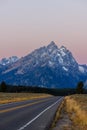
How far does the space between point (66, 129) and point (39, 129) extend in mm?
1499

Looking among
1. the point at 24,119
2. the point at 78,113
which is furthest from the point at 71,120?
the point at 24,119

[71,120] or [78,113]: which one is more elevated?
[78,113]

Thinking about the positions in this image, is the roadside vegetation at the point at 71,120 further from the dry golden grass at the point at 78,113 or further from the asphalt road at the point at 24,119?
the asphalt road at the point at 24,119

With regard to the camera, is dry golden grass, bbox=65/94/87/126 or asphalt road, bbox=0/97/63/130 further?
dry golden grass, bbox=65/94/87/126

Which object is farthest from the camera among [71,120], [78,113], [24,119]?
[78,113]

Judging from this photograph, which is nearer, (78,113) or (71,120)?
(71,120)

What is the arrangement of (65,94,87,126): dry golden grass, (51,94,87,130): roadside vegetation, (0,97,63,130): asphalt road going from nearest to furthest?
1. (0,97,63,130): asphalt road
2. (51,94,87,130): roadside vegetation
3. (65,94,87,126): dry golden grass

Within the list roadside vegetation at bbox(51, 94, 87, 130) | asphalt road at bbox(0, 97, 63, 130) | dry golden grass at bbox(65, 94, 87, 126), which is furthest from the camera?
dry golden grass at bbox(65, 94, 87, 126)

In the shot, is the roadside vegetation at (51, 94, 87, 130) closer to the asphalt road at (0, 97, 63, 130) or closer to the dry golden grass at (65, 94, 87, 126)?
the dry golden grass at (65, 94, 87, 126)

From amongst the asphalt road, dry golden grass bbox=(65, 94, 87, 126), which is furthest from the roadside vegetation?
the asphalt road

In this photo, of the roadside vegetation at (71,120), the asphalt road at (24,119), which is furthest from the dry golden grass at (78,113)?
the asphalt road at (24,119)

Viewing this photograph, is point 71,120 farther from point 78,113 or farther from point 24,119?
point 24,119

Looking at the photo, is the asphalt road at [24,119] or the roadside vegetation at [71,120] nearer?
the asphalt road at [24,119]

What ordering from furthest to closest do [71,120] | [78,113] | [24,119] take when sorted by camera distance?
[78,113] → [71,120] → [24,119]
